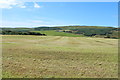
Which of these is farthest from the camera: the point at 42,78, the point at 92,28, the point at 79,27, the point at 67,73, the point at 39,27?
the point at 39,27

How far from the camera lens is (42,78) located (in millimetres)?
7605

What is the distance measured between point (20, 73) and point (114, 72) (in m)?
6.57

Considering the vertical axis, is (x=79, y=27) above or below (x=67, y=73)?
above

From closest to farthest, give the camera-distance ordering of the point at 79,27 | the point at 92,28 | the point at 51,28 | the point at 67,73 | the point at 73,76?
the point at 73,76 → the point at 67,73 → the point at 92,28 → the point at 79,27 → the point at 51,28

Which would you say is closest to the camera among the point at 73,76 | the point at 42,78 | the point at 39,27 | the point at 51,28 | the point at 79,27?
the point at 42,78

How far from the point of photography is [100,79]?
7738 millimetres

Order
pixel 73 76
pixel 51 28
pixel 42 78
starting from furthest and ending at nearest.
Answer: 1. pixel 51 28
2. pixel 73 76
3. pixel 42 78

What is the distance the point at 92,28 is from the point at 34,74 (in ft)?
410

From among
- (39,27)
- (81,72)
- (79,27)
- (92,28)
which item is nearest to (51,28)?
(39,27)

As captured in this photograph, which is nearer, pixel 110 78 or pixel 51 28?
pixel 110 78

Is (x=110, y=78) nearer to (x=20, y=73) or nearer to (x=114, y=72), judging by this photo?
(x=114, y=72)

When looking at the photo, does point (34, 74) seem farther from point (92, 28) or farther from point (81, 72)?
point (92, 28)

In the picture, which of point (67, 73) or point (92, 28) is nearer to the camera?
point (67, 73)

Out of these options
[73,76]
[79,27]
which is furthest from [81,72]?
[79,27]
